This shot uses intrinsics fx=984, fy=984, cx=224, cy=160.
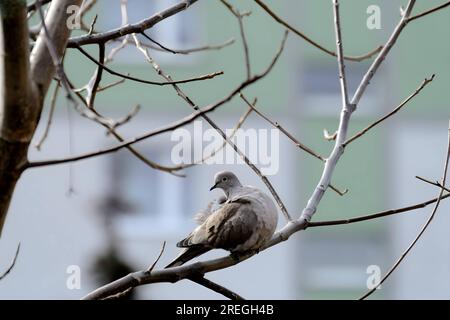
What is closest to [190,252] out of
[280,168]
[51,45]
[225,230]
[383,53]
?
[225,230]

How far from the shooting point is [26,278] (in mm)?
12258

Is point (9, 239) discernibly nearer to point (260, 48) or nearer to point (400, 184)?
point (260, 48)

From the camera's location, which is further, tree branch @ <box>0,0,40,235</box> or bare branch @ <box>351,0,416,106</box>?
bare branch @ <box>351,0,416,106</box>

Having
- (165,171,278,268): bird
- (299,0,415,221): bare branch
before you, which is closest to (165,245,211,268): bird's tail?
(165,171,278,268): bird

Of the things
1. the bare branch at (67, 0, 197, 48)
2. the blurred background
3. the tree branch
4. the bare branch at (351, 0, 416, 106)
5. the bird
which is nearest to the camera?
the tree branch

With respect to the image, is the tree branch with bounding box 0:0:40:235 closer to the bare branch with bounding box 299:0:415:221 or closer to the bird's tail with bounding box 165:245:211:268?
the bare branch with bounding box 299:0:415:221

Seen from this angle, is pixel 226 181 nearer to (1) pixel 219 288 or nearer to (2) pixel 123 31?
(2) pixel 123 31

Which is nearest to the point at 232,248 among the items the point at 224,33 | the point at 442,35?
the point at 224,33

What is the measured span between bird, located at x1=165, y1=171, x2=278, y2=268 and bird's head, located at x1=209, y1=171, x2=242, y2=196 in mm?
271

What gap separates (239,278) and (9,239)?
9.24 feet

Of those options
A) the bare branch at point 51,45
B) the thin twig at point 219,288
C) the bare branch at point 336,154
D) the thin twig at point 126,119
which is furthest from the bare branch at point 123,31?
the thin twig at point 219,288

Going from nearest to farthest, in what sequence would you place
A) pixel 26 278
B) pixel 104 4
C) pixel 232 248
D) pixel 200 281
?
pixel 200 281
pixel 232 248
pixel 104 4
pixel 26 278

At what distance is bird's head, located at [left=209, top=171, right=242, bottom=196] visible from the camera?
9.96 ft

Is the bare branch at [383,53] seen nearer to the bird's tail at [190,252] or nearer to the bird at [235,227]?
the bird at [235,227]
